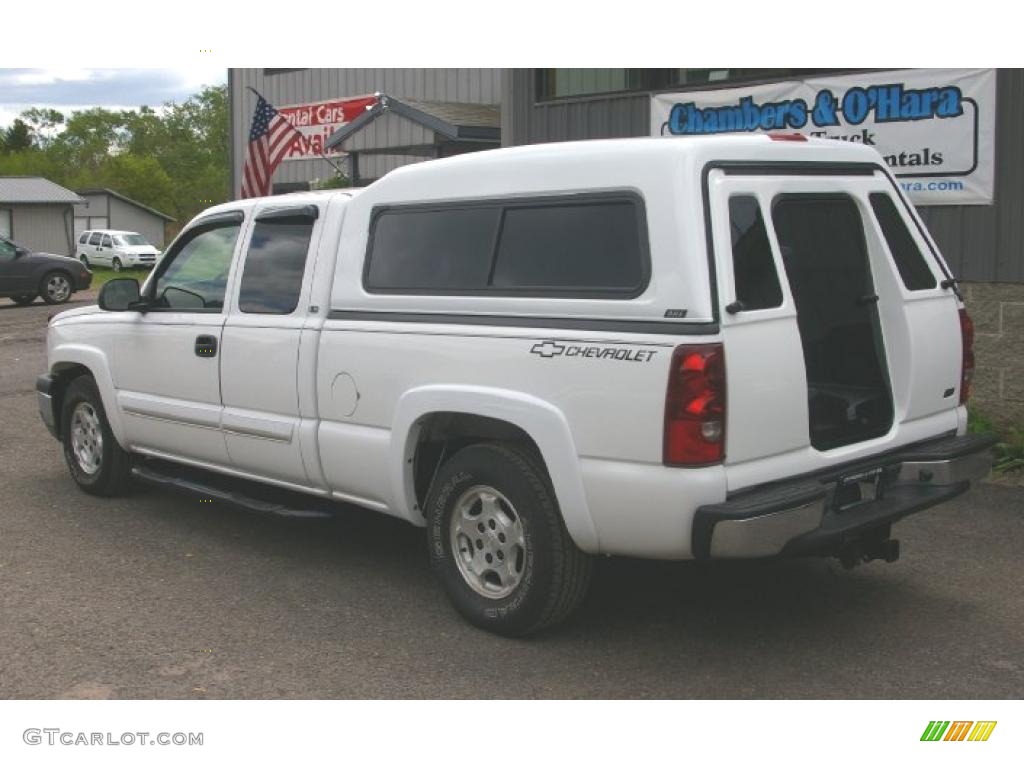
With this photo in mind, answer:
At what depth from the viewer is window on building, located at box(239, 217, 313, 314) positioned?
6.02 metres

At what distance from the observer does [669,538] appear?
170 inches

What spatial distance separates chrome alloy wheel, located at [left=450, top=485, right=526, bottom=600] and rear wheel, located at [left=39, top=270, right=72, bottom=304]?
72.3 ft

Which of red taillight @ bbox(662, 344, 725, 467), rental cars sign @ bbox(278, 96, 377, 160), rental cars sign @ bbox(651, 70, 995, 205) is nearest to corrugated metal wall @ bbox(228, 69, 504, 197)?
rental cars sign @ bbox(278, 96, 377, 160)

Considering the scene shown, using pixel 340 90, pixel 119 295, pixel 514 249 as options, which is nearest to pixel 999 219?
pixel 514 249

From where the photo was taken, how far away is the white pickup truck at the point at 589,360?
433cm

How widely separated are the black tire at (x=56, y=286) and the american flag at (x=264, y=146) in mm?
11589

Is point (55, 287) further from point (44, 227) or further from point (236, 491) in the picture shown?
point (44, 227)

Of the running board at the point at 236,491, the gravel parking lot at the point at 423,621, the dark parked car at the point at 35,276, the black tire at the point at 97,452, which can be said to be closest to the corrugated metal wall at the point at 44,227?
the dark parked car at the point at 35,276

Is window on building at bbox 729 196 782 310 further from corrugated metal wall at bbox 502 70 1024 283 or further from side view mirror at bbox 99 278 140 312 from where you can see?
corrugated metal wall at bbox 502 70 1024 283

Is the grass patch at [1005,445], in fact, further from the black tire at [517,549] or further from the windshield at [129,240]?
the windshield at [129,240]

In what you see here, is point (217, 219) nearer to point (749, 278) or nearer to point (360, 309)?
point (360, 309)

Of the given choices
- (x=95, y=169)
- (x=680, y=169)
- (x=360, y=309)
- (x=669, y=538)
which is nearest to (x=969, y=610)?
(x=669, y=538)

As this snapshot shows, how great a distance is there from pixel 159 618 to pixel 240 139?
64.1 feet

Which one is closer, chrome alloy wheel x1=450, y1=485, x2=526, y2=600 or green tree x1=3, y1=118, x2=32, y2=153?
chrome alloy wheel x1=450, y1=485, x2=526, y2=600
